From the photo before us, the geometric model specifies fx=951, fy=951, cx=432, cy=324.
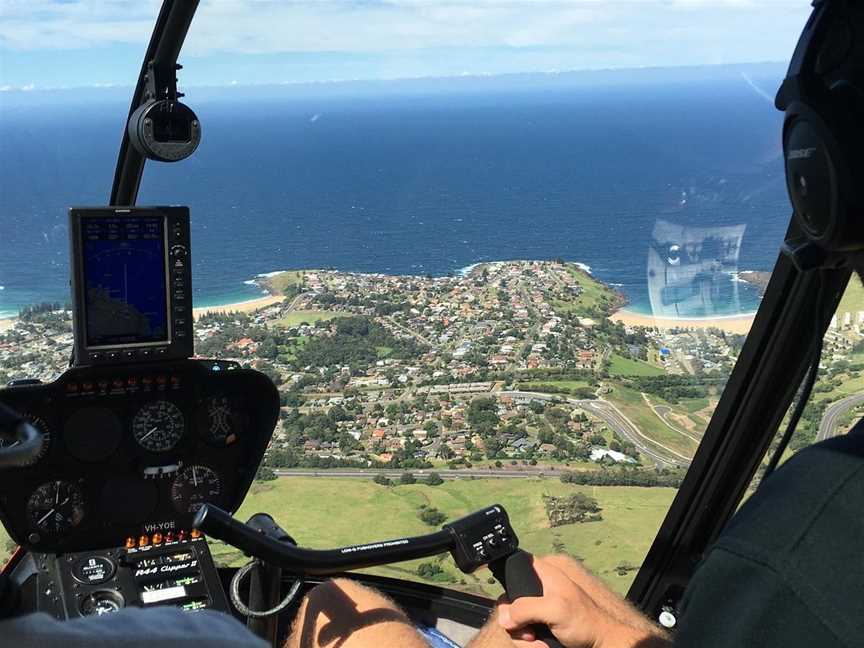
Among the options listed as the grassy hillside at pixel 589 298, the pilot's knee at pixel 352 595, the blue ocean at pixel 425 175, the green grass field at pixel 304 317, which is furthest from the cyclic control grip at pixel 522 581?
the green grass field at pixel 304 317

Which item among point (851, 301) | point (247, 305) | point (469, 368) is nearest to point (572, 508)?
point (469, 368)

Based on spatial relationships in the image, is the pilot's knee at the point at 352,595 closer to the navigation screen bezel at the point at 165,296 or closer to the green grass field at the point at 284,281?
the navigation screen bezel at the point at 165,296

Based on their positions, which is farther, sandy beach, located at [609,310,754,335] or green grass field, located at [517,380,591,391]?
green grass field, located at [517,380,591,391]

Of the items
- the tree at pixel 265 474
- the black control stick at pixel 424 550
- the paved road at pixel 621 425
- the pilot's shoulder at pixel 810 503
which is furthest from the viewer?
the paved road at pixel 621 425

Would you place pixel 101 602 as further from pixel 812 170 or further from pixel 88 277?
pixel 812 170

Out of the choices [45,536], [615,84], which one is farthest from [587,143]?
[45,536]

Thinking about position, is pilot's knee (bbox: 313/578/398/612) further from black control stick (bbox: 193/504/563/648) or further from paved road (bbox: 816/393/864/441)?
paved road (bbox: 816/393/864/441)

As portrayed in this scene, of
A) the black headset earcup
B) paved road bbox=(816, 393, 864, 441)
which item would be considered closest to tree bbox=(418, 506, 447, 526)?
paved road bbox=(816, 393, 864, 441)
